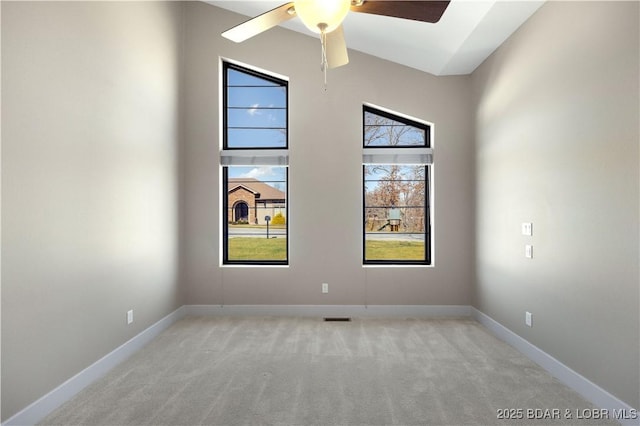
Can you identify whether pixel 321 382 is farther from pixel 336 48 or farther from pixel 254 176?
pixel 254 176

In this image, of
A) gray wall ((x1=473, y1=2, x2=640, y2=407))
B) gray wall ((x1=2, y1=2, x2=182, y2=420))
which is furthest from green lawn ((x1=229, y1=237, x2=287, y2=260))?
gray wall ((x1=473, y1=2, x2=640, y2=407))

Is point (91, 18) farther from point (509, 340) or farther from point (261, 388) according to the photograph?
point (509, 340)

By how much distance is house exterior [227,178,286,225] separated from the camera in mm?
4574

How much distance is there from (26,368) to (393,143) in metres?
3.99

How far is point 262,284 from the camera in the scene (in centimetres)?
441

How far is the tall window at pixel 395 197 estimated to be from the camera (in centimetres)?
450

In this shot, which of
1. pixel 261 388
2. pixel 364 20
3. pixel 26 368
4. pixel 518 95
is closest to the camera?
pixel 26 368

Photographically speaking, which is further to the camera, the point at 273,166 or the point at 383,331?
the point at 273,166

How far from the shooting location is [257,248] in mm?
4562

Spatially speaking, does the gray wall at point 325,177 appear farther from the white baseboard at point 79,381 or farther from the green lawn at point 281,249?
the white baseboard at point 79,381

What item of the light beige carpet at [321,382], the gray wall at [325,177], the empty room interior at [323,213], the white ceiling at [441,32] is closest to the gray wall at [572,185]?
A: the empty room interior at [323,213]

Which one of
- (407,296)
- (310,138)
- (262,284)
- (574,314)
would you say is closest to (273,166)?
(310,138)

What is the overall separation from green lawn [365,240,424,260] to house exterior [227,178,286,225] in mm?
1199

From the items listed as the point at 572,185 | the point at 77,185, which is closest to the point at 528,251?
the point at 572,185
